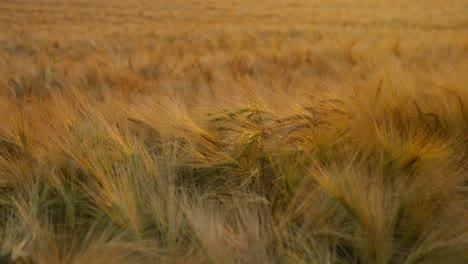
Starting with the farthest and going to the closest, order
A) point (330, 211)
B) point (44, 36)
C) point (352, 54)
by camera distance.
Answer: 1. point (44, 36)
2. point (352, 54)
3. point (330, 211)

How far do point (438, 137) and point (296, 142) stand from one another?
0.47 metres

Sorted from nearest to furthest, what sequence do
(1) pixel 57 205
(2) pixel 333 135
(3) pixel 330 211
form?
(3) pixel 330 211, (1) pixel 57 205, (2) pixel 333 135

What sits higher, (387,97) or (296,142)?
(387,97)

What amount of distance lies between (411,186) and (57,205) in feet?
3.20

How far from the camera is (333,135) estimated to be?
1.11 metres

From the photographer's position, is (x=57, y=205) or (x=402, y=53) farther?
(x=402, y=53)

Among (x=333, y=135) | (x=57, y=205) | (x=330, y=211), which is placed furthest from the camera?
(x=333, y=135)

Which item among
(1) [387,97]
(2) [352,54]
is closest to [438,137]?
(1) [387,97]

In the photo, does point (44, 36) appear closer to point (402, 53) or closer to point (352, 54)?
point (352, 54)

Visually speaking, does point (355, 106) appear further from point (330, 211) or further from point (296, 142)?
point (330, 211)

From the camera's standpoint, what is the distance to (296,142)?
46.8 inches

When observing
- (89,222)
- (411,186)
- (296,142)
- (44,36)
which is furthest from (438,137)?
(44,36)

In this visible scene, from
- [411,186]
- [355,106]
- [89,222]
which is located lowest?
[89,222]

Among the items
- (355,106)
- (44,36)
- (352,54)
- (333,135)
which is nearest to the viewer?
(333,135)
